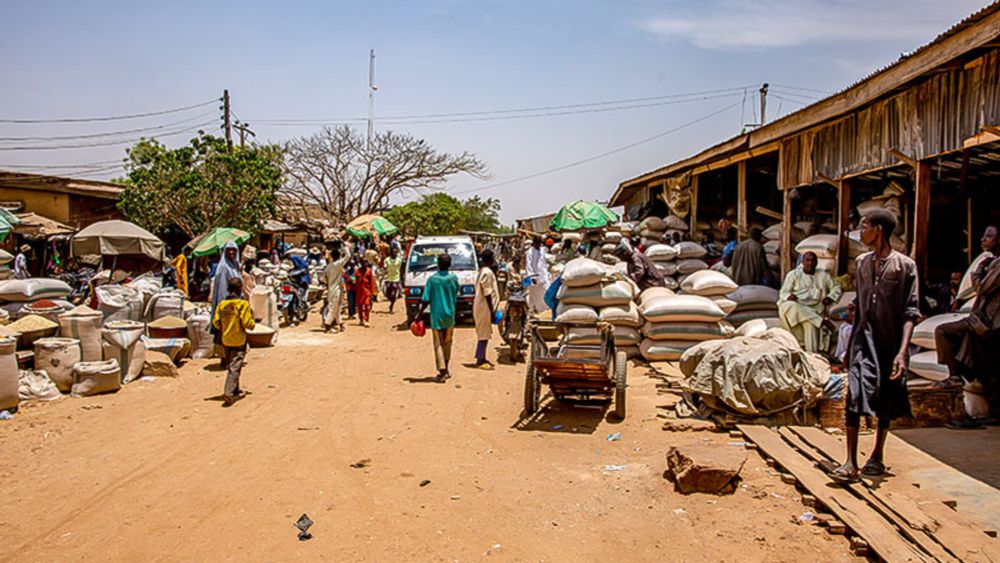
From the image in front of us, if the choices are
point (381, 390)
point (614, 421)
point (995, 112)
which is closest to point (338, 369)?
point (381, 390)

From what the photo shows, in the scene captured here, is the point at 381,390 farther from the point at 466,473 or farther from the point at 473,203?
the point at 473,203

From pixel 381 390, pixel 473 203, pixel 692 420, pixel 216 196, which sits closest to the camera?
pixel 692 420

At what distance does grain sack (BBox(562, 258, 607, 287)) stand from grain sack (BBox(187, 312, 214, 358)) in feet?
17.9

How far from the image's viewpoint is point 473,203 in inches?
2254

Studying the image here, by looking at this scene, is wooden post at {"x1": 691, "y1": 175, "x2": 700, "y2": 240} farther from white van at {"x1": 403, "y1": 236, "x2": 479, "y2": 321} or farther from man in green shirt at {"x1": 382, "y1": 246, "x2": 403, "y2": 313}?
Result: man in green shirt at {"x1": 382, "y1": 246, "x2": 403, "y2": 313}

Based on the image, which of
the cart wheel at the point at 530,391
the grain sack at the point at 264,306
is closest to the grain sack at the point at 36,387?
the grain sack at the point at 264,306

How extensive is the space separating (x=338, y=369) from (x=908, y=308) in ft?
24.3

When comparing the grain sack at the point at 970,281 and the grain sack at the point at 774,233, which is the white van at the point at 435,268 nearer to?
the grain sack at the point at 774,233

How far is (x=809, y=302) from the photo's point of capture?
873cm

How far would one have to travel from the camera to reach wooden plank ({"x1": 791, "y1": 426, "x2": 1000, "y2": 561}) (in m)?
3.50

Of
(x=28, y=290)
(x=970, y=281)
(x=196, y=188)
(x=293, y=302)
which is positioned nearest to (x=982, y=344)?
(x=970, y=281)

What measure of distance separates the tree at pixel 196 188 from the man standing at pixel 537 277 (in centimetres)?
975

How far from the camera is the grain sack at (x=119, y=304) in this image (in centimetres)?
980

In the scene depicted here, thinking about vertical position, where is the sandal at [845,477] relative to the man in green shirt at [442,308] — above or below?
below
